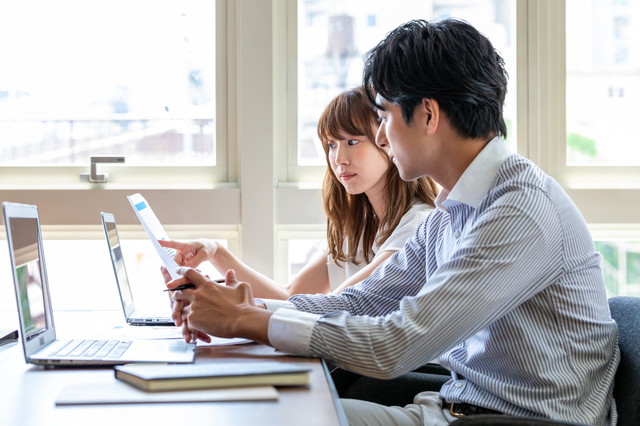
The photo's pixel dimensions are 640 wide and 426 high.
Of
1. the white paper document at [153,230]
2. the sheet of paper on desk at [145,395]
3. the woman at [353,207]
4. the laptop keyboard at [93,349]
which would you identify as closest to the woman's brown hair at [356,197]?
the woman at [353,207]

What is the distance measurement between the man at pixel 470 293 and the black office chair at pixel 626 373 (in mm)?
21

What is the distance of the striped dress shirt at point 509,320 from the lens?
971 millimetres

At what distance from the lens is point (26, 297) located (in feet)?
3.55

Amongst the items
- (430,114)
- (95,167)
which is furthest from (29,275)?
(95,167)

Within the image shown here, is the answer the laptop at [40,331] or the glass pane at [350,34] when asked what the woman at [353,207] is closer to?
the glass pane at [350,34]

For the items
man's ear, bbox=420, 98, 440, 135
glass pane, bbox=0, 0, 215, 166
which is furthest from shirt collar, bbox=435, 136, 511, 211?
glass pane, bbox=0, 0, 215, 166

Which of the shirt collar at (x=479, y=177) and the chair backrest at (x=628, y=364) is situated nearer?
the chair backrest at (x=628, y=364)

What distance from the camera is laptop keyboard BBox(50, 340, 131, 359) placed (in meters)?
1.06

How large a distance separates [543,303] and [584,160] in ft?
5.41

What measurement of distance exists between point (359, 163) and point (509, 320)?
3.26 ft

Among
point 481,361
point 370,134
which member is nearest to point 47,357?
point 481,361

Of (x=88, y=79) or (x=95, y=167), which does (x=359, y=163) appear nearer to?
(x=95, y=167)

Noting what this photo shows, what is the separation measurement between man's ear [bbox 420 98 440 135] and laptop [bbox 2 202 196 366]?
0.68 metres

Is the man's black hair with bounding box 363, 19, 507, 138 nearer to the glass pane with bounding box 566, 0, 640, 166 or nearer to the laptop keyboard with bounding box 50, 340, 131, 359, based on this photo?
the laptop keyboard with bounding box 50, 340, 131, 359
